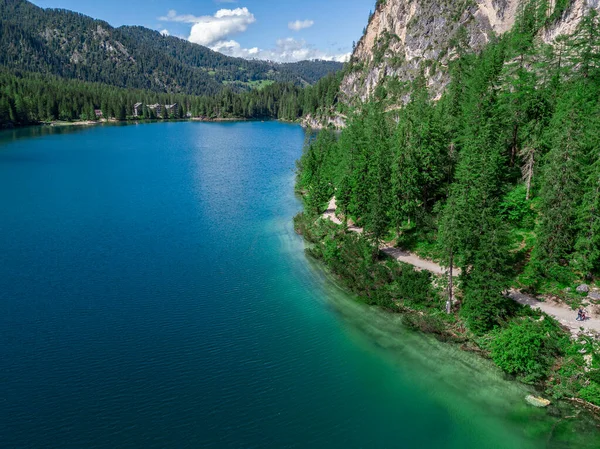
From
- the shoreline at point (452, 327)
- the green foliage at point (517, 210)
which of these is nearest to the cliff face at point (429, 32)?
the green foliage at point (517, 210)

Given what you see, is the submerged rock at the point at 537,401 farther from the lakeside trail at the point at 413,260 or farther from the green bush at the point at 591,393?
the lakeside trail at the point at 413,260

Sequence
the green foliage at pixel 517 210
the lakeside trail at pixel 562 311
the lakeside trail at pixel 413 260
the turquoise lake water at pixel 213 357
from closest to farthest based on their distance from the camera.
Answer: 1. the turquoise lake water at pixel 213 357
2. the lakeside trail at pixel 562 311
3. the lakeside trail at pixel 413 260
4. the green foliage at pixel 517 210

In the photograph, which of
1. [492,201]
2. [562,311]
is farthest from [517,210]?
[562,311]

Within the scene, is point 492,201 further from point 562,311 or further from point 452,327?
point 452,327

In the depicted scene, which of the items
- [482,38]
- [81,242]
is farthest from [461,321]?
[482,38]

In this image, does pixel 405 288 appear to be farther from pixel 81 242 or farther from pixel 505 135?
pixel 81 242

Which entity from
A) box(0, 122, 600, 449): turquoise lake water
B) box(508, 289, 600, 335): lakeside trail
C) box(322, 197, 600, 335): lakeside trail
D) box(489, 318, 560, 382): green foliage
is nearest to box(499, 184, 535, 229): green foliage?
box(322, 197, 600, 335): lakeside trail
